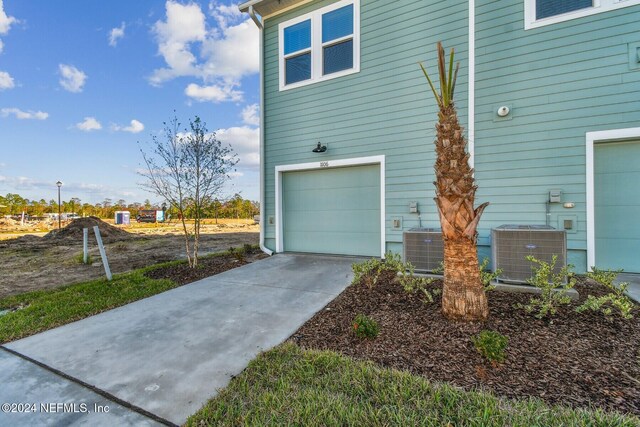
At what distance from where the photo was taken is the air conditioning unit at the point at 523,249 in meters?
3.45

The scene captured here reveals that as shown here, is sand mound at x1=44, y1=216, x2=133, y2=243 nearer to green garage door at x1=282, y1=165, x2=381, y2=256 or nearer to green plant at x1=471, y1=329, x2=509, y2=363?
green garage door at x1=282, y1=165, x2=381, y2=256

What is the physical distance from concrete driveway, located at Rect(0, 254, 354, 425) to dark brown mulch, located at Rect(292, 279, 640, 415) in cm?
57

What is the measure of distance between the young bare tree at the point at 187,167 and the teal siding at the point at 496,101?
2164mm

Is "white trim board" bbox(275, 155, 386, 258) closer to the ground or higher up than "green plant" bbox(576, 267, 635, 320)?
higher up

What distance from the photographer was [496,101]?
4707 mm

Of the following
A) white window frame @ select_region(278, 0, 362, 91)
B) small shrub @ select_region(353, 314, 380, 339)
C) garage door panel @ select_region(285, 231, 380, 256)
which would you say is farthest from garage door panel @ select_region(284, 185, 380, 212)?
small shrub @ select_region(353, 314, 380, 339)

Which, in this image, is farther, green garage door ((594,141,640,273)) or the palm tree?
green garage door ((594,141,640,273))

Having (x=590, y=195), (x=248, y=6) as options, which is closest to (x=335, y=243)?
(x=590, y=195)

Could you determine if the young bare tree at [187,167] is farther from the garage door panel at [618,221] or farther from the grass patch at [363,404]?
the garage door panel at [618,221]

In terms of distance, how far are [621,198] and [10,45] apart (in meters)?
17.9

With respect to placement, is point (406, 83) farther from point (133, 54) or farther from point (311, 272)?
point (133, 54)

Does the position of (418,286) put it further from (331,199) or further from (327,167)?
(327,167)

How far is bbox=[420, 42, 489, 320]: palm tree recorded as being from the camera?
2629 millimetres

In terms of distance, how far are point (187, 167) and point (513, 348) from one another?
5880 mm
